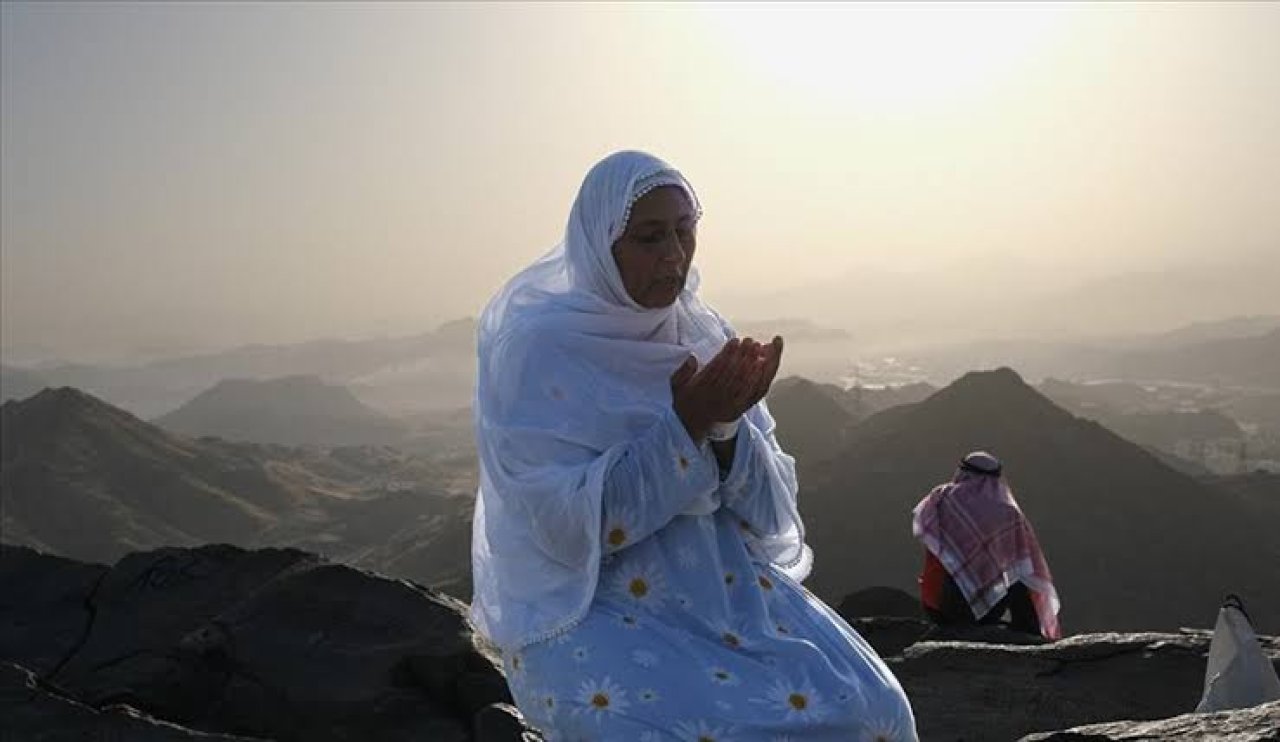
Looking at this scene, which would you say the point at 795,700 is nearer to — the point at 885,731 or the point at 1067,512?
the point at 885,731

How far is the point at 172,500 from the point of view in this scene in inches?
3563

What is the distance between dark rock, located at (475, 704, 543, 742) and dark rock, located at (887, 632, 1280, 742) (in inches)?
83.7

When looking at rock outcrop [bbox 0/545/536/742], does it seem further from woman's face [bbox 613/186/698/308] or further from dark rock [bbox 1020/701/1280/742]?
woman's face [bbox 613/186/698/308]

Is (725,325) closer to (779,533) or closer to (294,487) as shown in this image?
(779,533)

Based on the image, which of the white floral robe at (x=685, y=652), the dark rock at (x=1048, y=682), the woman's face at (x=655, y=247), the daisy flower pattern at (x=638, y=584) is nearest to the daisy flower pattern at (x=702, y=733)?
the white floral robe at (x=685, y=652)

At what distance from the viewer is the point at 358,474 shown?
141375 millimetres

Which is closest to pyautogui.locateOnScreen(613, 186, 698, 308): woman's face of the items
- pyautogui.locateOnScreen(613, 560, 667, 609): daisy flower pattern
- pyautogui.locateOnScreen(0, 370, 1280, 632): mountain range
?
pyautogui.locateOnScreen(613, 560, 667, 609): daisy flower pattern

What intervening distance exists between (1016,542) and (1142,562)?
37.8 meters

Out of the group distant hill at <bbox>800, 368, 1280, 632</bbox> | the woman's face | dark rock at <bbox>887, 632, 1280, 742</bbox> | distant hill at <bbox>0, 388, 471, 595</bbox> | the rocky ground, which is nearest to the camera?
the woman's face

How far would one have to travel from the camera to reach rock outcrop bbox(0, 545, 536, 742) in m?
6.04

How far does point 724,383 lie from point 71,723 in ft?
12.5

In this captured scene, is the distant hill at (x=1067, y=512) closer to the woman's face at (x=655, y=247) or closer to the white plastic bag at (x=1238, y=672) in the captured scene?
the white plastic bag at (x=1238, y=672)

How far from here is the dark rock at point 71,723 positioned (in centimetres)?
458

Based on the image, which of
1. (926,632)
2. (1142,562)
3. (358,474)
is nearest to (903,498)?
(1142,562)
